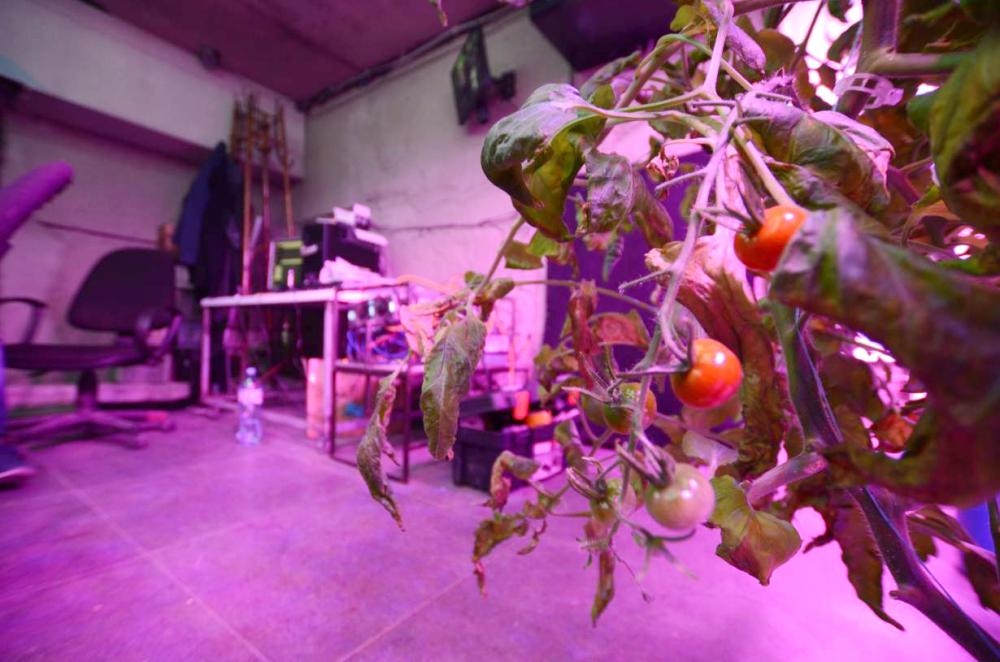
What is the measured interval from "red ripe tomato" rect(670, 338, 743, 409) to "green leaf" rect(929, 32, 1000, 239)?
5.1 inches

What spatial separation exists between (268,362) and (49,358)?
173 centimetres

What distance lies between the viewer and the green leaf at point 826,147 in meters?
0.26

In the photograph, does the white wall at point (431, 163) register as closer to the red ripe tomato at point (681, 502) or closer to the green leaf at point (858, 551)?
the green leaf at point (858, 551)

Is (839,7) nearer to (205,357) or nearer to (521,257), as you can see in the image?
(521,257)

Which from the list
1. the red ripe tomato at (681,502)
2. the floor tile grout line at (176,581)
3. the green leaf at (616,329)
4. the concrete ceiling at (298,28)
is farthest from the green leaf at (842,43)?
the concrete ceiling at (298,28)

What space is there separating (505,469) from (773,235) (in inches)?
19.6

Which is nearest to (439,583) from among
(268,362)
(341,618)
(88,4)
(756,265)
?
(341,618)

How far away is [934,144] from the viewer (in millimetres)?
208

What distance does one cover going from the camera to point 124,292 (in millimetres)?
2293

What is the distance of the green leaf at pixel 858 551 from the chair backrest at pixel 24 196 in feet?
7.55

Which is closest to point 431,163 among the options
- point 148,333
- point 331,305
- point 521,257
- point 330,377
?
point 331,305

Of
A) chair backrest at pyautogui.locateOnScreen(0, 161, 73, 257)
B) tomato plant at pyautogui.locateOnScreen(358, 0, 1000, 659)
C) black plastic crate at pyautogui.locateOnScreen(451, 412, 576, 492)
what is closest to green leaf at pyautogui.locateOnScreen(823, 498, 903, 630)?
tomato plant at pyautogui.locateOnScreen(358, 0, 1000, 659)

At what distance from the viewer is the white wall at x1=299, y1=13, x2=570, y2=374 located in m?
2.45

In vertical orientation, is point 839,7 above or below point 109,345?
above
